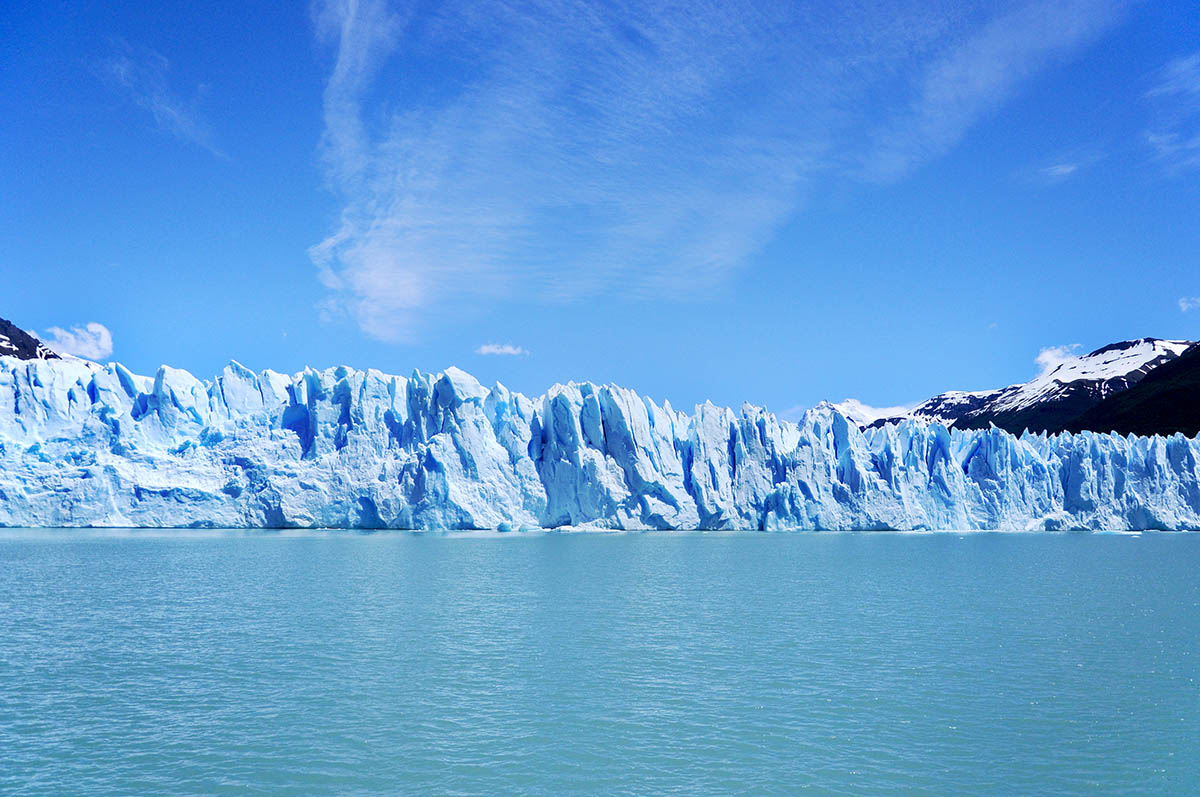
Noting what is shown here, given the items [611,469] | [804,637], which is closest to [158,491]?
[611,469]

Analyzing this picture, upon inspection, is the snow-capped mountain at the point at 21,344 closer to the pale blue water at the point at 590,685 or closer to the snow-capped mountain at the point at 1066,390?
the pale blue water at the point at 590,685

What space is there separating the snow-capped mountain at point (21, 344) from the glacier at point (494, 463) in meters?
30.9

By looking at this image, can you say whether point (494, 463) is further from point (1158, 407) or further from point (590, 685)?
point (1158, 407)

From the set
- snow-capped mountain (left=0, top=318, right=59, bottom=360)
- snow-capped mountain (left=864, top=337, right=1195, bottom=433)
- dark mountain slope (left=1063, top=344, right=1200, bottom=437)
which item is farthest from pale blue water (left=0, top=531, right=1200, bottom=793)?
snow-capped mountain (left=864, top=337, right=1195, bottom=433)

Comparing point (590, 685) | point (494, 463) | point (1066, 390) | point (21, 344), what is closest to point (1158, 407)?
point (1066, 390)

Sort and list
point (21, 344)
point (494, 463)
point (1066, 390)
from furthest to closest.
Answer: point (1066, 390), point (21, 344), point (494, 463)

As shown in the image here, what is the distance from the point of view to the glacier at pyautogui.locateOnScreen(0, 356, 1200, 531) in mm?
40594

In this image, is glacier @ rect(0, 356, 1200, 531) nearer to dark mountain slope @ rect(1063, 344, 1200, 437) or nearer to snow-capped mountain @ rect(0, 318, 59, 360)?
snow-capped mountain @ rect(0, 318, 59, 360)

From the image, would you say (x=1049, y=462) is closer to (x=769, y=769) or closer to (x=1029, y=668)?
(x=1029, y=668)

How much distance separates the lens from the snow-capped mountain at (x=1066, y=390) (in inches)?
4407

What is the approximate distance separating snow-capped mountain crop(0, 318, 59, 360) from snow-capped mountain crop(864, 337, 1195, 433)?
93.0 meters

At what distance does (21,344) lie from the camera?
72375 millimetres

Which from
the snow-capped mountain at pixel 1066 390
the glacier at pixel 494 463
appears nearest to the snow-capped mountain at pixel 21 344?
the glacier at pixel 494 463

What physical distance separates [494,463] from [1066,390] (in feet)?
355
